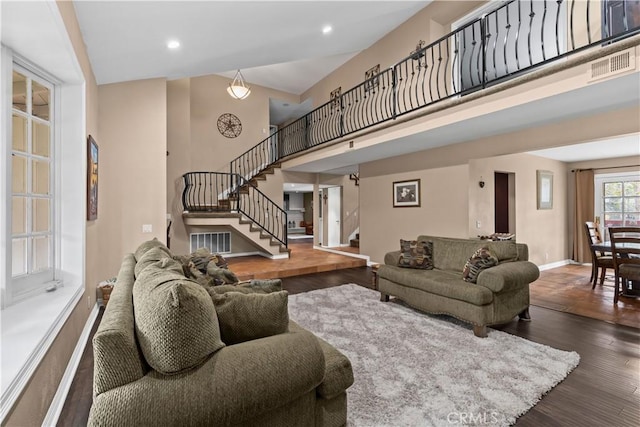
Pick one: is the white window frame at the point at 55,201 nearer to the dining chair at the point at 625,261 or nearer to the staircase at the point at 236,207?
the staircase at the point at 236,207

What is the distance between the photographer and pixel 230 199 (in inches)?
296

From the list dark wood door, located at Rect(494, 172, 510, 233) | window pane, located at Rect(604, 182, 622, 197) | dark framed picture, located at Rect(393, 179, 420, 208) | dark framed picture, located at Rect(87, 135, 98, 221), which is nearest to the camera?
dark framed picture, located at Rect(87, 135, 98, 221)

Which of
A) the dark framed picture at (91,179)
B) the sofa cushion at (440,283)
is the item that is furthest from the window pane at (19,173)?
the sofa cushion at (440,283)

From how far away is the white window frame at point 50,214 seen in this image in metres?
2.18

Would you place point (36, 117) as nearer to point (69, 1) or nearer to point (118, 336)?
point (69, 1)

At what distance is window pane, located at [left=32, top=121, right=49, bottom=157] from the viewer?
2.49 metres

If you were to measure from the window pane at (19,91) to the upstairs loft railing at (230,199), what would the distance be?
15.9 ft

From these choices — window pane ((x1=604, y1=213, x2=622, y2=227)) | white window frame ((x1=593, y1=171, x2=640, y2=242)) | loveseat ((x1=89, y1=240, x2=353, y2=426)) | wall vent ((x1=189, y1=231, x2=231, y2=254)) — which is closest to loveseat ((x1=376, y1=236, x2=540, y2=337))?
loveseat ((x1=89, y1=240, x2=353, y2=426))

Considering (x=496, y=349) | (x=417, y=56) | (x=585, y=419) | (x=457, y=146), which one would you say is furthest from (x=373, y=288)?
(x=417, y=56)

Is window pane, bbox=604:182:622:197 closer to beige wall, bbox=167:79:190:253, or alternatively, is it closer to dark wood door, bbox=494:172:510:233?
dark wood door, bbox=494:172:510:233

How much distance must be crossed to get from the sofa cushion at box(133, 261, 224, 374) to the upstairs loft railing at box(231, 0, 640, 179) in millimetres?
3705

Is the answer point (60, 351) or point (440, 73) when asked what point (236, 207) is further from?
point (60, 351)

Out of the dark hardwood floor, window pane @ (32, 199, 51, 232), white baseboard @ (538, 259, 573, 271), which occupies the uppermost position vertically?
window pane @ (32, 199, 51, 232)

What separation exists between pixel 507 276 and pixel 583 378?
1006mm
